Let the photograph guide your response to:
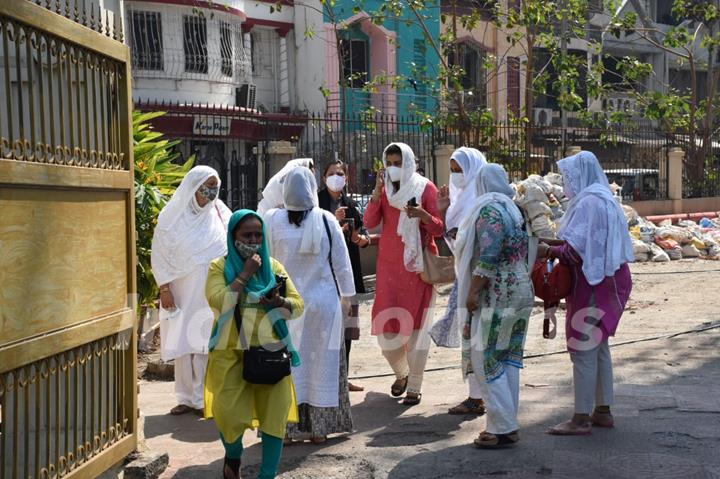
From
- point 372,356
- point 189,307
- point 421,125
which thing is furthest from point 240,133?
point 189,307

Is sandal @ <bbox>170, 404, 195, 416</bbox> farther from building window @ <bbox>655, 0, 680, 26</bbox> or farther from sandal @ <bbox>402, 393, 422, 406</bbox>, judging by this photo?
building window @ <bbox>655, 0, 680, 26</bbox>

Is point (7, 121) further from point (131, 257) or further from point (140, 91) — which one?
point (140, 91)

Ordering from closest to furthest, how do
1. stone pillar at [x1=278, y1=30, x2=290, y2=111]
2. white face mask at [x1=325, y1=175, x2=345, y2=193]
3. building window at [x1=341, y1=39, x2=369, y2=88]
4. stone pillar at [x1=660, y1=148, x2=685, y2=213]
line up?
white face mask at [x1=325, y1=175, x2=345, y2=193] → stone pillar at [x1=660, y1=148, x2=685, y2=213] → stone pillar at [x1=278, y1=30, x2=290, y2=111] → building window at [x1=341, y1=39, x2=369, y2=88]

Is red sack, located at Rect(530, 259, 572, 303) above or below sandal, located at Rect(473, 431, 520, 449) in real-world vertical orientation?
above

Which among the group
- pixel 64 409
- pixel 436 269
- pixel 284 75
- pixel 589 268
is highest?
pixel 284 75

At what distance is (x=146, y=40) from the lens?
2139 cm

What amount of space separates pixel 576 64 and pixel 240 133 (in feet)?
23.8

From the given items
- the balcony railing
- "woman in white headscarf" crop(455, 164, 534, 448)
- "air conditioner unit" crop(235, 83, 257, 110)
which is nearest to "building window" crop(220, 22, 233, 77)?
the balcony railing

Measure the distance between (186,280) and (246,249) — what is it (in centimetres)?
234

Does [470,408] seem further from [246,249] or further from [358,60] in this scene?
[358,60]

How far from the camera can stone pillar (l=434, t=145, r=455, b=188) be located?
15688 mm

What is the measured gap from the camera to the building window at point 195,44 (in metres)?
21.9

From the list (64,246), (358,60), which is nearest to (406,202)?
(64,246)

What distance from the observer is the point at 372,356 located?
9.83 m
